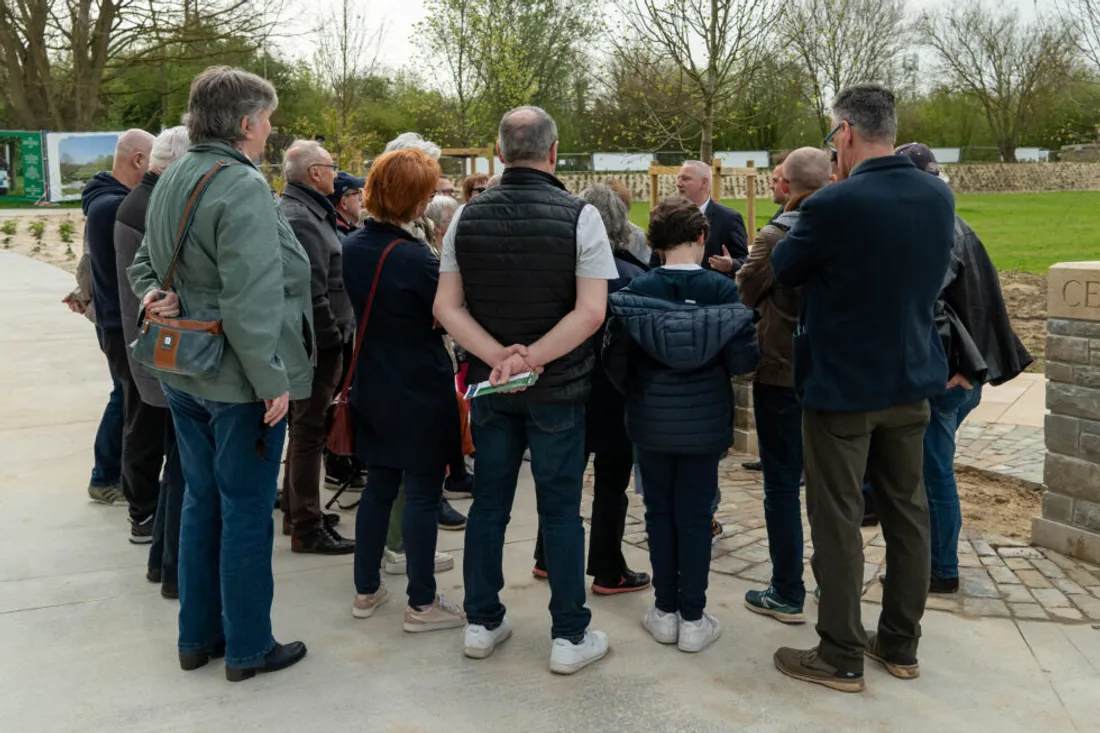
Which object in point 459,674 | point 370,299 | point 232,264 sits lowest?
point 459,674

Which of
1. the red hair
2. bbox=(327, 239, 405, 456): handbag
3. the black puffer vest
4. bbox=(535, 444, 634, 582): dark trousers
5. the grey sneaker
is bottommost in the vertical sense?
the grey sneaker

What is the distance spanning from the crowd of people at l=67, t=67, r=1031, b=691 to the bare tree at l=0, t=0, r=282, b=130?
2870 cm

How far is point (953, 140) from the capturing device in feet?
215

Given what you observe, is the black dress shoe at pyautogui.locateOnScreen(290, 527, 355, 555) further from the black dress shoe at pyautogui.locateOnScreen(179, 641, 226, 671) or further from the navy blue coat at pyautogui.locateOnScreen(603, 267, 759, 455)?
the navy blue coat at pyautogui.locateOnScreen(603, 267, 759, 455)

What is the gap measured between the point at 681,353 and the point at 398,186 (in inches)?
Result: 51.0

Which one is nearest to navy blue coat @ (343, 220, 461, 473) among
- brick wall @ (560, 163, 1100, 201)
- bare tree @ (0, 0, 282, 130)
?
bare tree @ (0, 0, 282, 130)

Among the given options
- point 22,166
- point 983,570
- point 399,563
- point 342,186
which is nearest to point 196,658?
point 399,563

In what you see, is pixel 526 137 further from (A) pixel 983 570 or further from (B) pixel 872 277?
(A) pixel 983 570

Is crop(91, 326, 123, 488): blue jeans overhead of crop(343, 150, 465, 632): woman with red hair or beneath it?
beneath

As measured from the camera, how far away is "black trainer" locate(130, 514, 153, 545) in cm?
523

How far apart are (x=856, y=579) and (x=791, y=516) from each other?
600 millimetres

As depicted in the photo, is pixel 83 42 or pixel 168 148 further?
pixel 83 42

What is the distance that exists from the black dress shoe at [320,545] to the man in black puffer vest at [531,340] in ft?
4.44

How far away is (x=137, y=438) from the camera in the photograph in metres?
5.20
